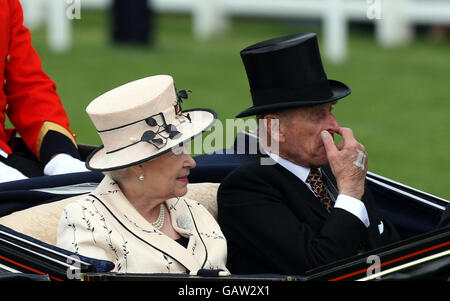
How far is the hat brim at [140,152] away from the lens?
353cm

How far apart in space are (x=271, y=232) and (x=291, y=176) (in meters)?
0.28

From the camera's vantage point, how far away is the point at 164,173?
3.62 metres

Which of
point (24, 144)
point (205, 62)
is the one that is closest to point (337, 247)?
point (24, 144)

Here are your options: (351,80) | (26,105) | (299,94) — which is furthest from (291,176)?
(351,80)

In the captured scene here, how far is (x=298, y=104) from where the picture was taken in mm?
3781

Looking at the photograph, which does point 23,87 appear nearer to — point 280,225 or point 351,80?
point 280,225

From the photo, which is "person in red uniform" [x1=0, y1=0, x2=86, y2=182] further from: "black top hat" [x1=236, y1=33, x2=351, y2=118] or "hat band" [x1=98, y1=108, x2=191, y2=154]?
"black top hat" [x1=236, y1=33, x2=351, y2=118]

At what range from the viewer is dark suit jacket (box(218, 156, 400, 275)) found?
144 inches

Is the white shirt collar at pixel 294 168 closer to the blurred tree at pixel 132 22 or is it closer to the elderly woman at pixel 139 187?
the elderly woman at pixel 139 187

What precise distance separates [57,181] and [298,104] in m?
0.96

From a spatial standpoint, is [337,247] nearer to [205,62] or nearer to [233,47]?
[205,62]

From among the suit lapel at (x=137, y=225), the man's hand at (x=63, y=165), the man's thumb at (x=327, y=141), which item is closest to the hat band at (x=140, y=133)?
the suit lapel at (x=137, y=225)

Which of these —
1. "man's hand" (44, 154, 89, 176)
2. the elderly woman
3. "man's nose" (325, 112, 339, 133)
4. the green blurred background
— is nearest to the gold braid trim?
"man's hand" (44, 154, 89, 176)
